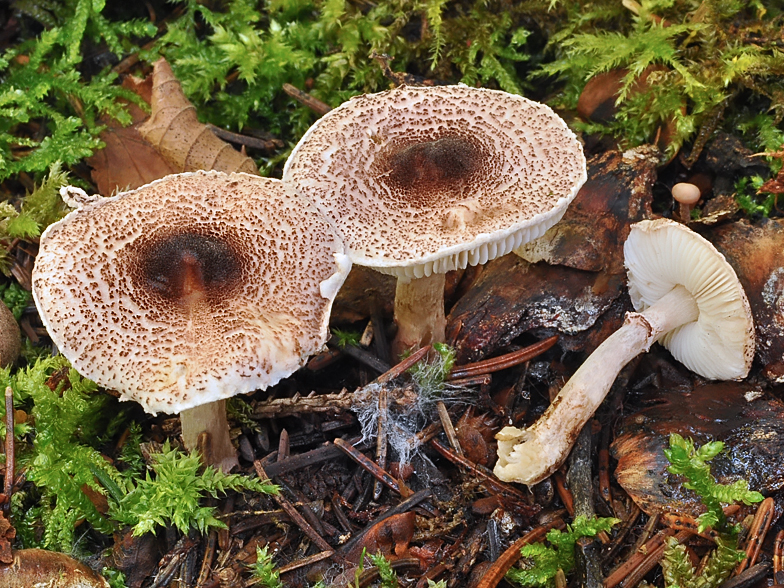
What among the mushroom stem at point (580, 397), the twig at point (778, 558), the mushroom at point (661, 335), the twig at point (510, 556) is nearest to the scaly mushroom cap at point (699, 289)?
the mushroom at point (661, 335)

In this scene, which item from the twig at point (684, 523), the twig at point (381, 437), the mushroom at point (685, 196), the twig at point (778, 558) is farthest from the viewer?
the mushroom at point (685, 196)

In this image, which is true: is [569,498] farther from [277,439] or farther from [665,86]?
[665,86]

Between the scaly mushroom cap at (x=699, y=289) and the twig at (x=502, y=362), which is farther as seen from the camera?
the twig at (x=502, y=362)

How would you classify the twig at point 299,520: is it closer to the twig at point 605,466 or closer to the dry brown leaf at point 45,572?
the dry brown leaf at point 45,572

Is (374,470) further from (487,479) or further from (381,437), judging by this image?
(487,479)

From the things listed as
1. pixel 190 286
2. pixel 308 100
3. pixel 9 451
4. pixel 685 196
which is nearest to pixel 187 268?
pixel 190 286
